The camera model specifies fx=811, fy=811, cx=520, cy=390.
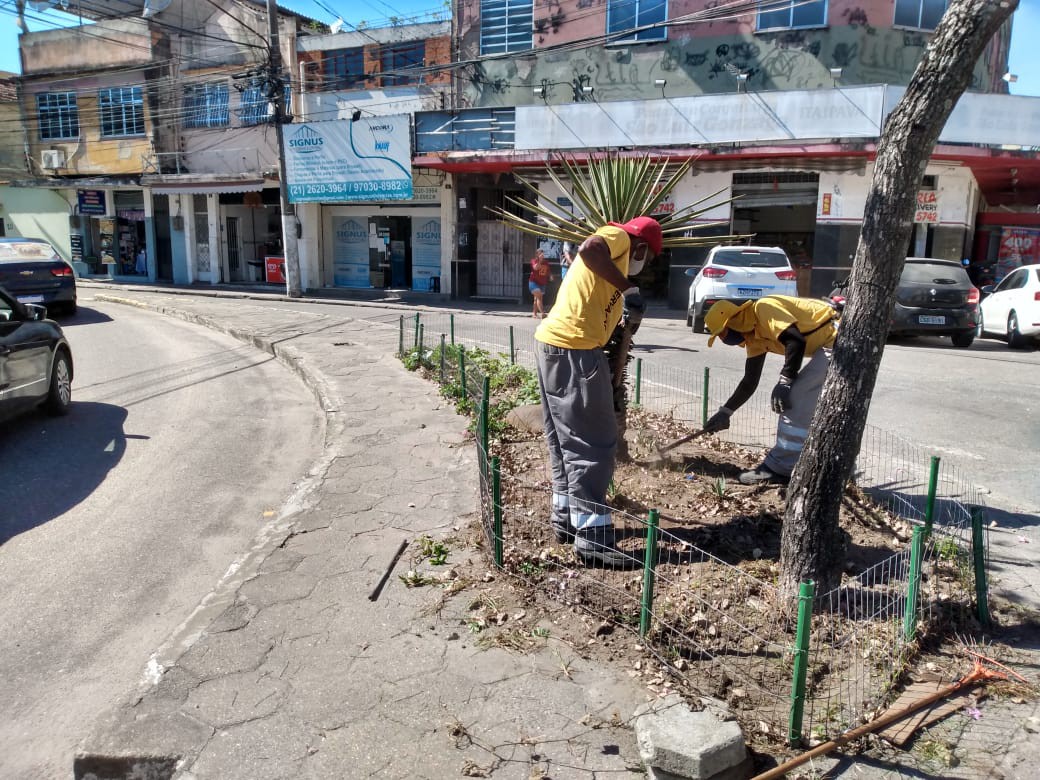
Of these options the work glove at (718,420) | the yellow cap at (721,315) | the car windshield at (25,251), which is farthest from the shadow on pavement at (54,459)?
the car windshield at (25,251)

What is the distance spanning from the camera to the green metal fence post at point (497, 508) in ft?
14.2

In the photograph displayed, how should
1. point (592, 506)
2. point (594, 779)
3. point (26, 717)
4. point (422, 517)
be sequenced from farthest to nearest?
1. point (422, 517)
2. point (592, 506)
3. point (26, 717)
4. point (594, 779)

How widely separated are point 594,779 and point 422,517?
9.12 feet

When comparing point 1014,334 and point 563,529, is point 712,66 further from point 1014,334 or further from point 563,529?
point 563,529

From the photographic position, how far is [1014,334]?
1466cm

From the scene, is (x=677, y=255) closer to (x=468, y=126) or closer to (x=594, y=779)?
(x=468, y=126)

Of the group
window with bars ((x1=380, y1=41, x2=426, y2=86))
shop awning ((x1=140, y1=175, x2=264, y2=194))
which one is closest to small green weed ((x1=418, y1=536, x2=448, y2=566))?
window with bars ((x1=380, y1=41, x2=426, y2=86))

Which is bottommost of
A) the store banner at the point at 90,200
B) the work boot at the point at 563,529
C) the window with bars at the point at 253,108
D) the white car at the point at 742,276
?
the work boot at the point at 563,529

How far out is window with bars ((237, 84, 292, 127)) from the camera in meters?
25.9

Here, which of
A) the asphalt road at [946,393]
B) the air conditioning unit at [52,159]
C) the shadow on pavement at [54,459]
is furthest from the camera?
the air conditioning unit at [52,159]

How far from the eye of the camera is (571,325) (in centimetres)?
445

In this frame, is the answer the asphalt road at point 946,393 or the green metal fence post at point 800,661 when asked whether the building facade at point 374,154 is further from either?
the green metal fence post at point 800,661

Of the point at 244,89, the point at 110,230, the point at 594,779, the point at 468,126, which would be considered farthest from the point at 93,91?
the point at 594,779

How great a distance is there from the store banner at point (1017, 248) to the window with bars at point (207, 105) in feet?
79.2
